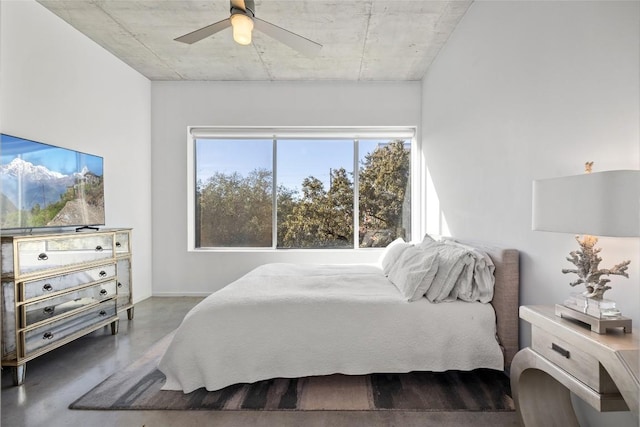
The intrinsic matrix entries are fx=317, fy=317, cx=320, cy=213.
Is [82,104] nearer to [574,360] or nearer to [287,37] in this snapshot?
[287,37]

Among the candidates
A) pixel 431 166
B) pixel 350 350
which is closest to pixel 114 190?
pixel 350 350

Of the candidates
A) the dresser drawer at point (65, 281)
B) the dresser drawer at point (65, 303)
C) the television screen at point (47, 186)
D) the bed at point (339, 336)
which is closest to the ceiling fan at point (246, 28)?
the television screen at point (47, 186)

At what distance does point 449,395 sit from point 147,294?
3.81 meters

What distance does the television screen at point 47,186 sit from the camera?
7.65 ft

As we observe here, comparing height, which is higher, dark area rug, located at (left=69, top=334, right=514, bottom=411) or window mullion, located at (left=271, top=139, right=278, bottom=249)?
window mullion, located at (left=271, top=139, right=278, bottom=249)

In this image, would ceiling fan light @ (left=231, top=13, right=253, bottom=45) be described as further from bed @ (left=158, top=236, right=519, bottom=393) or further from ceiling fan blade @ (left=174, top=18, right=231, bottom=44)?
bed @ (left=158, top=236, right=519, bottom=393)

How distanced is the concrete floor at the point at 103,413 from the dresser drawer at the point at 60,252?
2.45 feet

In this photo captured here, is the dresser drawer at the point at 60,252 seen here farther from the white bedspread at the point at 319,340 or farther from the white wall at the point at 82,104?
the white bedspread at the point at 319,340

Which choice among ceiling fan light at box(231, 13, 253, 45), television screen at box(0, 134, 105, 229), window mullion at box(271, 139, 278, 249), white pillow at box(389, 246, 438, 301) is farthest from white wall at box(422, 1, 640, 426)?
television screen at box(0, 134, 105, 229)

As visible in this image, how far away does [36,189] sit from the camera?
8.31ft

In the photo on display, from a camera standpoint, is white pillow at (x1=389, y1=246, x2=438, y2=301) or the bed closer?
the bed

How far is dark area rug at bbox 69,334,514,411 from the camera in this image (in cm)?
187

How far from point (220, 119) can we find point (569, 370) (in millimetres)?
4276

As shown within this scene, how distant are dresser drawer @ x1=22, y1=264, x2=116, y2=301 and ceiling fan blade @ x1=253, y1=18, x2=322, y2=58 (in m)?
2.32
